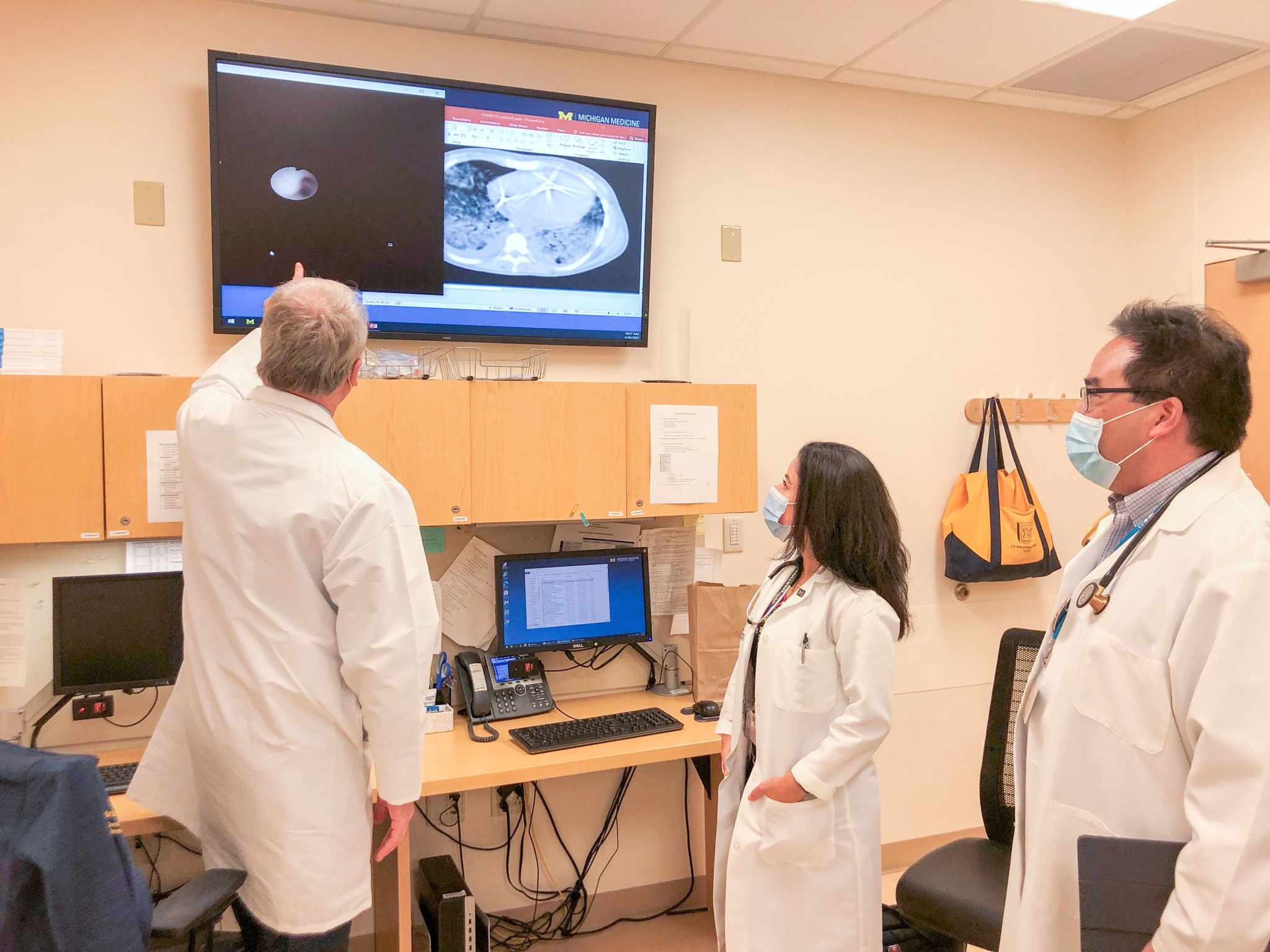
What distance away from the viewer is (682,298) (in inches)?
117

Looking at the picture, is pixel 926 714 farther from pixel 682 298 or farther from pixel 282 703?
pixel 282 703

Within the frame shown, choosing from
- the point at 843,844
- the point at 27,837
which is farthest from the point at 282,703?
the point at 843,844

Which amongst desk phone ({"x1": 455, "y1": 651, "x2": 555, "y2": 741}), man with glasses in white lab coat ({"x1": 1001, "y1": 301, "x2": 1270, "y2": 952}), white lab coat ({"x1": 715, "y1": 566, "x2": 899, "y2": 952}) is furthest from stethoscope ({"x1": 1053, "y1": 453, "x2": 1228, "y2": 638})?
desk phone ({"x1": 455, "y1": 651, "x2": 555, "y2": 741})

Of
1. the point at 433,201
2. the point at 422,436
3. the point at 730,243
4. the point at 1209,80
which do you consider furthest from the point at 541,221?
the point at 1209,80

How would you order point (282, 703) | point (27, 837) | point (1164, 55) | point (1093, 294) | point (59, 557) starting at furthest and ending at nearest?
point (1093, 294), point (1164, 55), point (59, 557), point (282, 703), point (27, 837)

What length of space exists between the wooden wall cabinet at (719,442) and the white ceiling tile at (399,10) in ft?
3.86

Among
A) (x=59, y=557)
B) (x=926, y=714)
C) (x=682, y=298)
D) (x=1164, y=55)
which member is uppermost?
(x=1164, y=55)

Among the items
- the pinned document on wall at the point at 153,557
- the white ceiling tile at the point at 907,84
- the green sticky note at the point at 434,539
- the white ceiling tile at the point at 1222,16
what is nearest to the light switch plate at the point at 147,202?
the pinned document on wall at the point at 153,557

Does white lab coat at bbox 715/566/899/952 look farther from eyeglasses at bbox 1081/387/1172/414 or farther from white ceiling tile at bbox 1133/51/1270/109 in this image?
white ceiling tile at bbox 1133/51/1270/109

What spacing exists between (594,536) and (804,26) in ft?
5.55

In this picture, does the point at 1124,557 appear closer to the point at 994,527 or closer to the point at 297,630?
the point at 297,630

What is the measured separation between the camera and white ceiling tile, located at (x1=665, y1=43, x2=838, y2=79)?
9.37 feet

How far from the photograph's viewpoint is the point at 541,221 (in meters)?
2.70

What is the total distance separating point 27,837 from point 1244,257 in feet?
12.2
